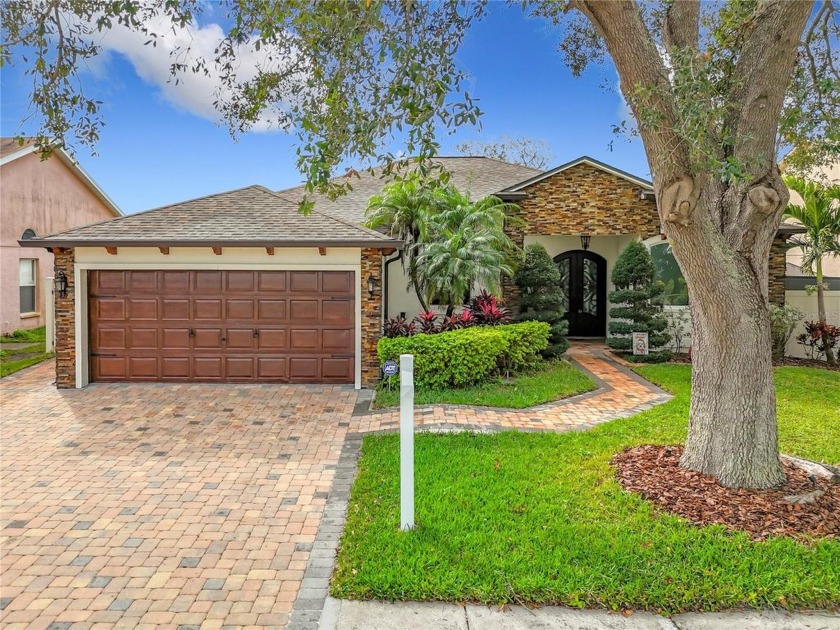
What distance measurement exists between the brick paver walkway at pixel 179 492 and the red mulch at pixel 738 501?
89.0 inches

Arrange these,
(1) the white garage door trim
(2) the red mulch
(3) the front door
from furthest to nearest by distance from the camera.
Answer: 1. (3) the front door
2. (1) the white garage door trim
3. (2) the red mulch

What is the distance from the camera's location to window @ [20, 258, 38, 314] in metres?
16.9

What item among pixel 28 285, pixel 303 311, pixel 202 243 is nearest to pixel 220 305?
pixel 202 243

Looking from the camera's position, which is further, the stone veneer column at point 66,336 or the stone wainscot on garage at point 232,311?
the stone wainscot on garage at point 232,311

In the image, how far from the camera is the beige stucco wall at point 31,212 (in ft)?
52.4

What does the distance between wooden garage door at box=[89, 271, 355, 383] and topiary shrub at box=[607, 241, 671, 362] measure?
6699 millimetres

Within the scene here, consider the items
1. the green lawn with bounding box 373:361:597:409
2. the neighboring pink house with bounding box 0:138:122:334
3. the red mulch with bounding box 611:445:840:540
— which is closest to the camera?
the red mulch with bounding box 611:445:840:540

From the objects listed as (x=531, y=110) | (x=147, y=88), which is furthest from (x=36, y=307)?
(x=531, y=110)

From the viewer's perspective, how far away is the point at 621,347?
43.6 feet

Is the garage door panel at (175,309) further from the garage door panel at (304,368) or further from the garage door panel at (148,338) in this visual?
the garage door panel at (304,368)

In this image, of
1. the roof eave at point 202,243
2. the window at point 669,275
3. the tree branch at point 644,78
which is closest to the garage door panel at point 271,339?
the roof eave at point 202,243

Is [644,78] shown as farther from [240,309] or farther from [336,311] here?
[240,309]

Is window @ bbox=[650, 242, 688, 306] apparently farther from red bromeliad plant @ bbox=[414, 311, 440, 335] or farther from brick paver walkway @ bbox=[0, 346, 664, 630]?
red bromeliad plant @ bbox=[414, 311, 440, 335]

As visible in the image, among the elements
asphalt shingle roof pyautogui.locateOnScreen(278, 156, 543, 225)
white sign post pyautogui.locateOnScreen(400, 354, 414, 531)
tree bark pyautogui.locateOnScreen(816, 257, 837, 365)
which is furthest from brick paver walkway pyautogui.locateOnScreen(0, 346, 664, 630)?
asphalt shingle roof pyautogui.locateOnScreen(278, 156, 543, 225)
